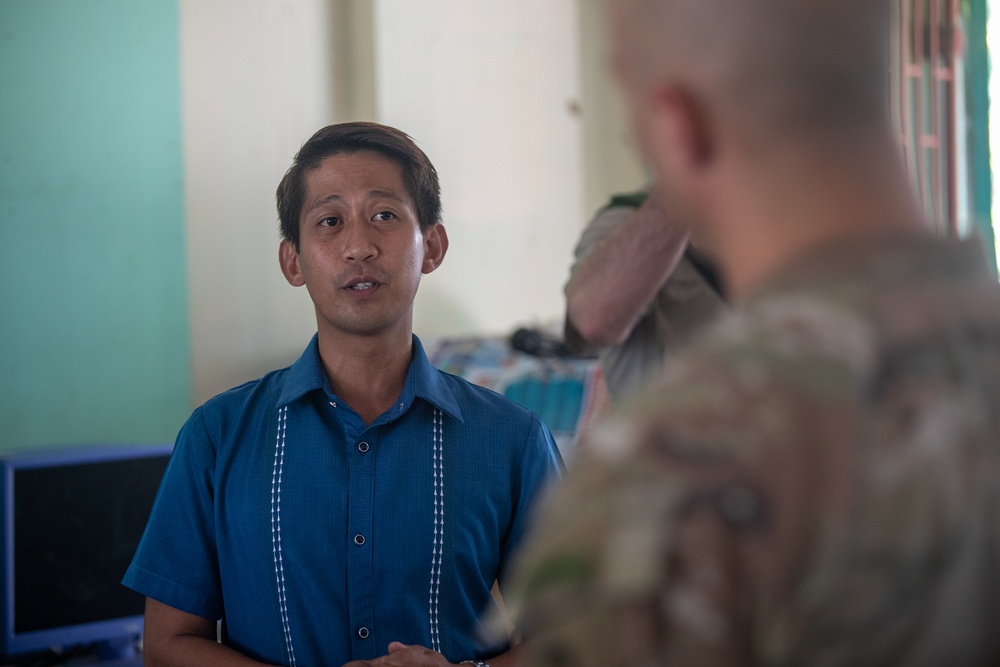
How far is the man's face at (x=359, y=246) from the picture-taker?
57.0 inches

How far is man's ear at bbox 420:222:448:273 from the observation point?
1.58 meters

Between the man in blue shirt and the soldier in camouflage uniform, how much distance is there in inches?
32.3

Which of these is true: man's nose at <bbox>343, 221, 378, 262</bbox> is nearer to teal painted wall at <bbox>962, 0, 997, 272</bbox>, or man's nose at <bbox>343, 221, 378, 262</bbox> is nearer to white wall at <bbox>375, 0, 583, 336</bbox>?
white wall at <bbox>375, 0, 583, 336</bbox>

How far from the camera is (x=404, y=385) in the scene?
4.84ft

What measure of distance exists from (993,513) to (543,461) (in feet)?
3.24

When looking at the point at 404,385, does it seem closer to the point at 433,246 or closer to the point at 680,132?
the point at 433,246

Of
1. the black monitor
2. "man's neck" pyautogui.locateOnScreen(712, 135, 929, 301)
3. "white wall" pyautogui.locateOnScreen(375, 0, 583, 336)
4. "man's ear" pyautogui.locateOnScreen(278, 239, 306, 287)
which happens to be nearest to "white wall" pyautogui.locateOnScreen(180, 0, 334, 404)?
"white wall" pyautogui.locateOnScreen(375, 0, 583, 336)

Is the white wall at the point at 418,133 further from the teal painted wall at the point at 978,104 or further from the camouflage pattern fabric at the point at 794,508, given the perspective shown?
the camouflage pattern fabric at the point at 794,508

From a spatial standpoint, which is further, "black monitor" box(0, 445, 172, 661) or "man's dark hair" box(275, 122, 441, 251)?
"black monitor" box(0, 445, 172, 661)

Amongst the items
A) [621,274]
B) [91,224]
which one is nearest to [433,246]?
[621,274]

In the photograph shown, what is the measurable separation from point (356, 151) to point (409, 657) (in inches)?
29.9

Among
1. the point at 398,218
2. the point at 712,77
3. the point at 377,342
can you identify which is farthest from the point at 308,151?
the point at 712,77

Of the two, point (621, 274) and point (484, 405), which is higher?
point (621, 274)

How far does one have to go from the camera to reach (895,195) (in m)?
0.54
